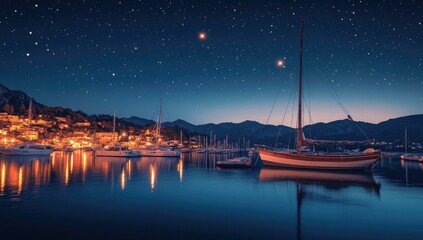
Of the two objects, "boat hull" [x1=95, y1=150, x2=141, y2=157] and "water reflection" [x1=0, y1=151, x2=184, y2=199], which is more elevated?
"water reflection" [x1=0, y1=151, x2=184, y2=199]

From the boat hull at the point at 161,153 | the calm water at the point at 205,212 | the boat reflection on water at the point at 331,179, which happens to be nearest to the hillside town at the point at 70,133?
the boat hull at the point at 161,153

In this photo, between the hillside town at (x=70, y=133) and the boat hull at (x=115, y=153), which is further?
the hillside town at (x=70, y=133)

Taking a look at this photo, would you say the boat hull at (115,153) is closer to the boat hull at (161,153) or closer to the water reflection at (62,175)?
the boat hull at (161,153)

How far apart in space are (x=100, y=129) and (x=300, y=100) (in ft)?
540

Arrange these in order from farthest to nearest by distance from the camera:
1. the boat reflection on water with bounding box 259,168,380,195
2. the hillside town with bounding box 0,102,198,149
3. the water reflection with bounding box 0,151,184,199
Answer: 1. the hillside town with bounding box 0,102,198,149
2. the boat reflection on water with bounding box 259,168,380,195
3. the water reflection with bounding box 0,151,184,199

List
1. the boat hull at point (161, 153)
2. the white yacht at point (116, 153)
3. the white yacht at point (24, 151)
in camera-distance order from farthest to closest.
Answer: the boat hull at point (161, 153)
the white yacht at point (116, 153)
the white yacht at point (24, 151)

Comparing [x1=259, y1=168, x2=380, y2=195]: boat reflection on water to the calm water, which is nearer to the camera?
the calm water

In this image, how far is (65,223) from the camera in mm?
10719

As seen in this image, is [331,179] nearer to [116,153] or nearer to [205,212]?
[205,212]

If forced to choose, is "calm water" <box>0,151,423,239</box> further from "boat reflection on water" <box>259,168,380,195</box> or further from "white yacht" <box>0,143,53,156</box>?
"white yacht" <box>0,143,53,156</box>

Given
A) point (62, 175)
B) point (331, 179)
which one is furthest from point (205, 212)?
point (62, 175)

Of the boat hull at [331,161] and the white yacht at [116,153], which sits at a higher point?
the boat hull at [331,161]

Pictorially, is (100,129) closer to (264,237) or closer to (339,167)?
(339,167)

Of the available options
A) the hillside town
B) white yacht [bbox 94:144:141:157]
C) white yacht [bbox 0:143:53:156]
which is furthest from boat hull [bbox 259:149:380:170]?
the hillside town
